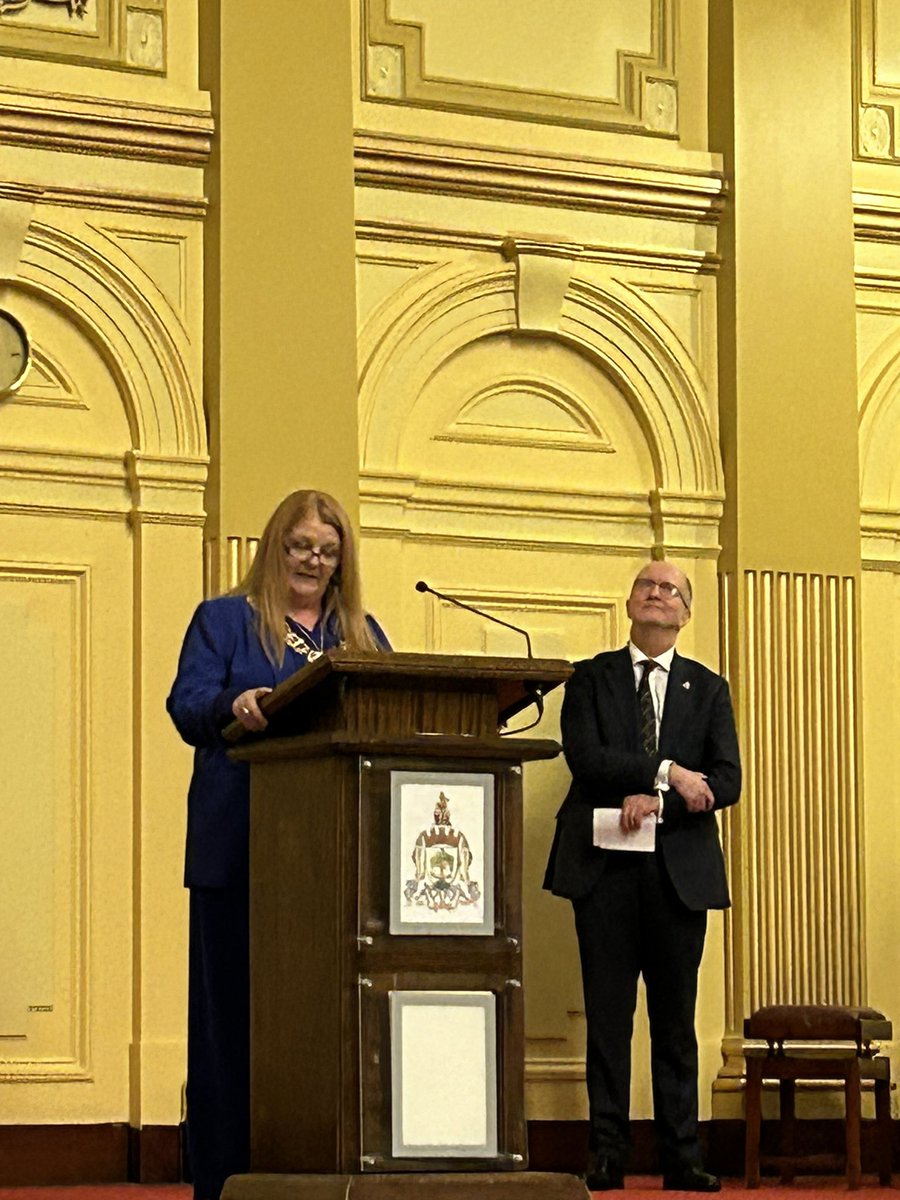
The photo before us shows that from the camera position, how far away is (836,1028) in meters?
7.24

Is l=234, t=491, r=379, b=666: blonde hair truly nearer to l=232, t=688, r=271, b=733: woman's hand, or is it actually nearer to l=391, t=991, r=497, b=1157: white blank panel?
l=232, t=688, r=271, b=733: woman's hand

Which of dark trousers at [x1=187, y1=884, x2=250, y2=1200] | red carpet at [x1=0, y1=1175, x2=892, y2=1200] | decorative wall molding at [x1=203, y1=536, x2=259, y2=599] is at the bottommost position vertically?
red carpet at [x1=0, y1=1175, x2=892, y2=1200]

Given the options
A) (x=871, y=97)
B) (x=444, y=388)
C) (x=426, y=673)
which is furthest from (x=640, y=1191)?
(x=871, y=97)

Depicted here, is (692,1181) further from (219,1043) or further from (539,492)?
(219,1043)

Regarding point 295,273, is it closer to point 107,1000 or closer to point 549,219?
point 549,219

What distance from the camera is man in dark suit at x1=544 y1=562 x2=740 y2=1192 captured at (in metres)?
6.83

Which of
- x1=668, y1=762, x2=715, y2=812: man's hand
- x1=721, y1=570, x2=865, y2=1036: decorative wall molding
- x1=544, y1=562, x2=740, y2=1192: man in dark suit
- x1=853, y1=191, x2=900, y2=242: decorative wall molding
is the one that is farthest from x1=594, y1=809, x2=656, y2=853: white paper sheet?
x1=853, y1=191, x2=900, y2=242: decorative wall molding

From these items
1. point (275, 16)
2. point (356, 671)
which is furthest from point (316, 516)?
point (275, 16)

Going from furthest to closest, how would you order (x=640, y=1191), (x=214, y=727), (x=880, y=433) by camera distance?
(x=880, y=433), (x=640, y=1191), (x=214, y=727)

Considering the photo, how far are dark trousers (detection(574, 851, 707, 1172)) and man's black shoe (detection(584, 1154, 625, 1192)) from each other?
82 mm

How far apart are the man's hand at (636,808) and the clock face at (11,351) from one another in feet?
6.86

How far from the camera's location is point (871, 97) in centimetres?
842

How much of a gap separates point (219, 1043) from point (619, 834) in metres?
2.34

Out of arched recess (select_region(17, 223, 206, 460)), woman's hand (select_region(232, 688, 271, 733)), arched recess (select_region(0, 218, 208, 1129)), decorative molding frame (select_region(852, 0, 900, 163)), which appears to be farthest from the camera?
decorative molding frame (select_region(852, 0, 900, 163))
